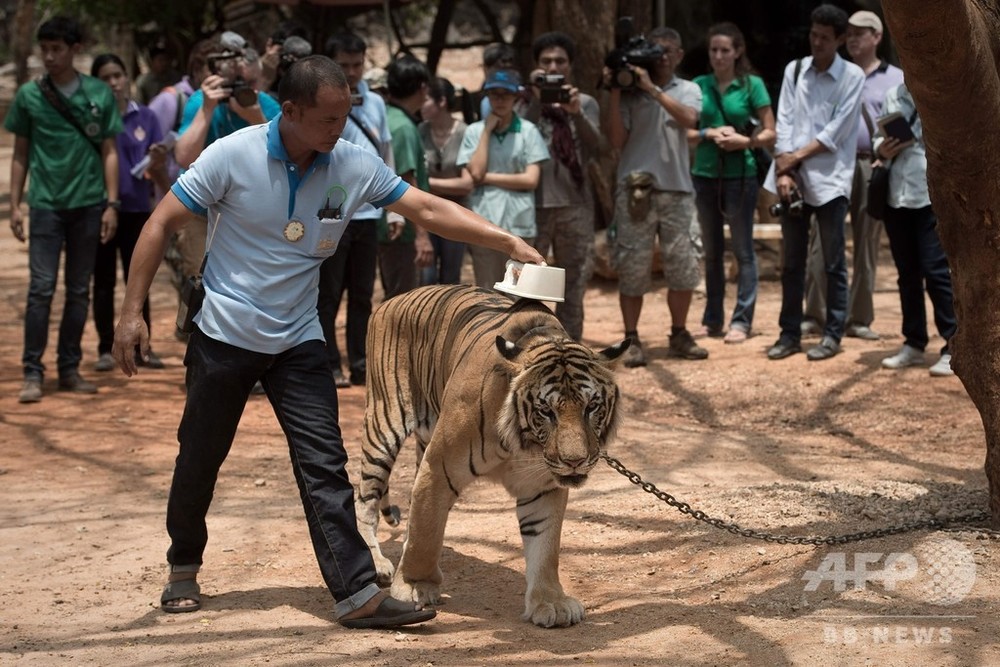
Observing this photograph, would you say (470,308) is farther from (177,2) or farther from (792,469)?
(177,2)

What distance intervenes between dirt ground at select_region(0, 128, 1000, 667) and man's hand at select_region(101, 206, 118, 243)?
98 cm

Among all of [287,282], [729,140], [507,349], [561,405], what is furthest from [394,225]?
[561,405]

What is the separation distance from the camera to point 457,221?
4418 millimetres

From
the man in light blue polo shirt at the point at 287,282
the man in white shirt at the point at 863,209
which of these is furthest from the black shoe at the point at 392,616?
the man in white shirt at the point at 863,209

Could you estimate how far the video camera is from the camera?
27.2ft

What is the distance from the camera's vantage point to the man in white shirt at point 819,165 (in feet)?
27.1

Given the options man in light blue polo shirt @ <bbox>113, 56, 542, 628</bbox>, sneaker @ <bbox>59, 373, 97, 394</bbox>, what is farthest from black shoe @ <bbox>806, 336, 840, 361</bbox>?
sneaker @ <bbox>59, 373, 97, 394</bbox>

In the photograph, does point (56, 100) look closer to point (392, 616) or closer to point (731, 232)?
point (731, 232)

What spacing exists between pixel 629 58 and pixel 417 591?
Result: 4.75 meters

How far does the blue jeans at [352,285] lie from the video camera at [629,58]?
6.04ft

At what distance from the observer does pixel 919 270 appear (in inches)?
318

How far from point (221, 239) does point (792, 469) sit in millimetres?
3305

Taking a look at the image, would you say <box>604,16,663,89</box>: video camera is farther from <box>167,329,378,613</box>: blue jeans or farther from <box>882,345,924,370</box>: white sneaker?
<box>167,329,378,613</box>: blue jeans

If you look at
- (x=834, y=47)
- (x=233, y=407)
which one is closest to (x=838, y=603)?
(x=233, y=407)
